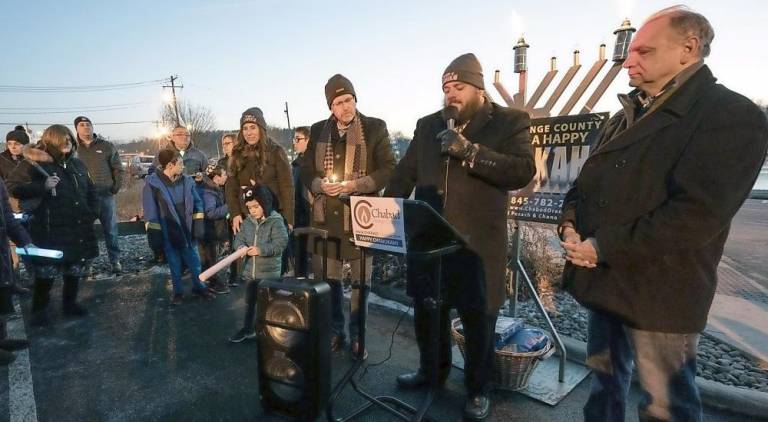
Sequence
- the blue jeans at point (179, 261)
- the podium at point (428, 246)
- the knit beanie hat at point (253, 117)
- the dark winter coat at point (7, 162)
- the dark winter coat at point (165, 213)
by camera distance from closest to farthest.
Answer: the podium at point (428, 246)
the knit beanie hat at point (253, 117)
the dark winter coat at point (165, 213)
the blue jeans at point (179, 261)
the dark winter coat at point (7, 162)

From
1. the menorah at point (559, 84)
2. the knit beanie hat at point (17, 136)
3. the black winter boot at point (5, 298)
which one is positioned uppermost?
the menorah at point (559, 84)

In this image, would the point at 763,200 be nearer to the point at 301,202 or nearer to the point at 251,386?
the point at 301,202

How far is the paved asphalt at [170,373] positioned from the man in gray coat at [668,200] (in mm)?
1129

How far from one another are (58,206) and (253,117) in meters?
2.14

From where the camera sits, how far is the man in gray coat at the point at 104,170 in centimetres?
547

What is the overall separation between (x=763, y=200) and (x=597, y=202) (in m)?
17.7

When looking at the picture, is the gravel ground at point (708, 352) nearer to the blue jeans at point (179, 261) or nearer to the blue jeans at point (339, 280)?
the blue jeans at point (339, 280)

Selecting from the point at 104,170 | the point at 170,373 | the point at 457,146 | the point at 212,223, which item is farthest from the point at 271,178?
the point at 104,170

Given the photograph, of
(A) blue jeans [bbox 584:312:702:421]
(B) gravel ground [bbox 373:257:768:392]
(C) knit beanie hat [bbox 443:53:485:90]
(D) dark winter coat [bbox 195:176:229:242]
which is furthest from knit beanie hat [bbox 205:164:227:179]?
(A) blue jeans [bbox 584:312:702:421]

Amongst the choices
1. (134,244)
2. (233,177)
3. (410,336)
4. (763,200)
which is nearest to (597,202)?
(410,336)

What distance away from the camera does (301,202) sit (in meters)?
4.75

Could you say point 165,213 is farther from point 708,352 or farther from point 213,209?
point 708,352

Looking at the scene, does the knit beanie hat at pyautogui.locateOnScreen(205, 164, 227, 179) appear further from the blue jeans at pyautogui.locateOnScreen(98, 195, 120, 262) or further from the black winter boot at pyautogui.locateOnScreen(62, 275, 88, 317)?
the black winter boot at pyautogui.locateOnScreen(62, 275, 88, 317)

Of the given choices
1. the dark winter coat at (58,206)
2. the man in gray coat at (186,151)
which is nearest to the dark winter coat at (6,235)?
the dark winter coat at (58,206)
